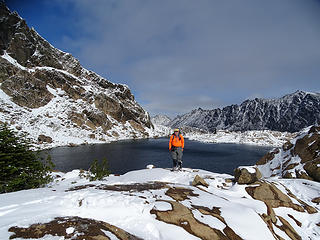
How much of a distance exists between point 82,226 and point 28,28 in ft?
573

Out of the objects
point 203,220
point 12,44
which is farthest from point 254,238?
point 12,44

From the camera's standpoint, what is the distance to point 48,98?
4237 inches

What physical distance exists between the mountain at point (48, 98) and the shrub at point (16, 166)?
78.8m

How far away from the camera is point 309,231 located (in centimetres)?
864

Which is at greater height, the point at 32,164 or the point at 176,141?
the point at 176,141

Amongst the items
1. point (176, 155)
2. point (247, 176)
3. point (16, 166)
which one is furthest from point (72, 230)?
point (176, 155)

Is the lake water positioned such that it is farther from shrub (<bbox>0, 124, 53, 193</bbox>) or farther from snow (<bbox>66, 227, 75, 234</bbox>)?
snow (<bbox>66, 227, 75, 234</bbox>)

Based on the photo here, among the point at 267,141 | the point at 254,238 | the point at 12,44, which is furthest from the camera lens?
the point at 267,141

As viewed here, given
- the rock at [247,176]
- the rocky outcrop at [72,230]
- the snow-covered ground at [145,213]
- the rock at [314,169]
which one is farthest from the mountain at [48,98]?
the rock at [314,169]

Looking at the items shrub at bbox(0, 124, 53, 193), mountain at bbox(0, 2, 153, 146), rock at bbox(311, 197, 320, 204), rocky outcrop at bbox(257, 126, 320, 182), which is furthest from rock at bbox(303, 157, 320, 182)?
mountain at bbox(0, 2, 153, 146)

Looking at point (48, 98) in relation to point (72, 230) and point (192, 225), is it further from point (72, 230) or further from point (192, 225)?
point (192, 225)

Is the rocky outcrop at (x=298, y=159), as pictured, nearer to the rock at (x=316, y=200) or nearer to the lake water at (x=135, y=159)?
the rock at (x=316, y=200)

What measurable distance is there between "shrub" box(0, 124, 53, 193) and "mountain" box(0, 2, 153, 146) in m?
78.8

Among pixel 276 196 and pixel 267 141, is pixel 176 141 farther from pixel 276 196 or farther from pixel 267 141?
pixel 267 141
